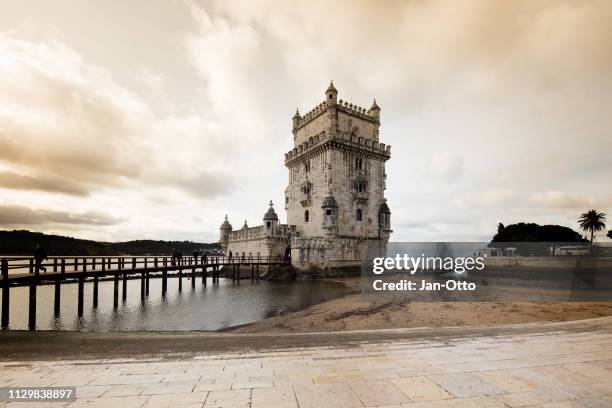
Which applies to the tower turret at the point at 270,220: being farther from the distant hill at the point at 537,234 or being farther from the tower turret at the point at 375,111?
the distant hill at the point at 537,234

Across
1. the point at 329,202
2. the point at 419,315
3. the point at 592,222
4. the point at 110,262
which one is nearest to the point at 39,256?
the point at 110,262

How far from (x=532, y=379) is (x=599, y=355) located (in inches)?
103

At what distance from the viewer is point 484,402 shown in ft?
14.6

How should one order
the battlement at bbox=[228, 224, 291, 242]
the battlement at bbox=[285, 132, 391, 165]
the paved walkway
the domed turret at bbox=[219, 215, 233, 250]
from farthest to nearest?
the domed turret at bbox=[219, 215, 233, 250] < the battlement at bbox=[228, 224, 291, 242] < the battlement at bbox=[285, 132, 391, 165] < the paved walkway

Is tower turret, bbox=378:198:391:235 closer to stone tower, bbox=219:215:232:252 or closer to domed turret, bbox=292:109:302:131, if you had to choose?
domed turret, bbox=292:109:302:131

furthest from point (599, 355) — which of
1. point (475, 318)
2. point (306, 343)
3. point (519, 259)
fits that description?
point (519, 259)

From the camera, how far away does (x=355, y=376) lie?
5.45m

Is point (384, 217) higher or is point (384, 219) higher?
point (384, 217)

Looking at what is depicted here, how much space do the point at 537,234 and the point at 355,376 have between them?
289 ft

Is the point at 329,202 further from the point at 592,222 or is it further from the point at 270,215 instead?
the point at 592,222

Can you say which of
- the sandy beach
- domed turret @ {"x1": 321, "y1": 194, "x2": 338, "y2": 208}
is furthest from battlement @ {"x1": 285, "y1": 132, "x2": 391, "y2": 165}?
the sandy beach

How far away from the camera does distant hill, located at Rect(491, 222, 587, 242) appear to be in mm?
73281

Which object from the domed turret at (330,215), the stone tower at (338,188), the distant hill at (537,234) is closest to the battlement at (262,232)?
the stone tower at (338,188)

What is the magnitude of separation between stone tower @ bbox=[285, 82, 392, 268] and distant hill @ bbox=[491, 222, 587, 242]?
51.5 meters
